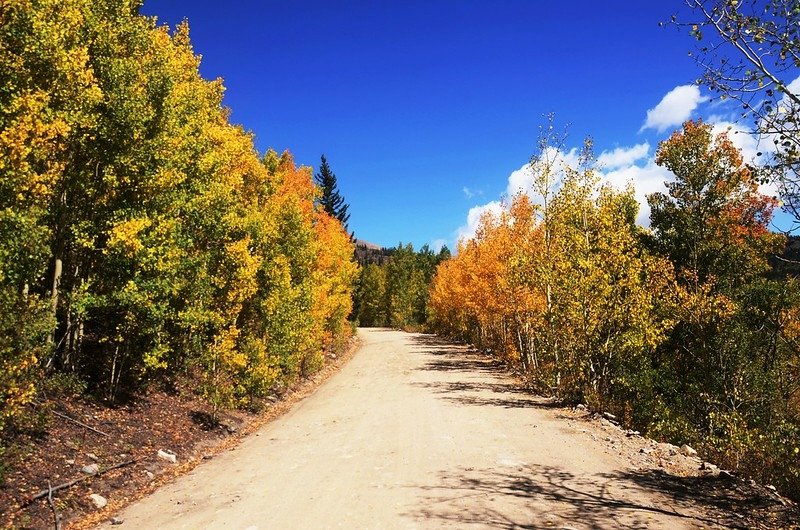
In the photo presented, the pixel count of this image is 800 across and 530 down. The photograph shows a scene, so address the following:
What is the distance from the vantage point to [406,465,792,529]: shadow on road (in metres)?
7.39

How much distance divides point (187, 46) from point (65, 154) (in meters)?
7.68

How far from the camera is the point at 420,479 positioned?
9.70 meters

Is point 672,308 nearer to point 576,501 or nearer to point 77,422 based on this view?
point 576,501

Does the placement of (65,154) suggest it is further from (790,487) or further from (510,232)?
(510,232)

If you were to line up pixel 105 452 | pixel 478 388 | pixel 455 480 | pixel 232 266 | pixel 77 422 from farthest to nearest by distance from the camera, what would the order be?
pixel 478 388 < pixel 232 266 < pixel 77 422 < pixel 105 452 < pixel 455 480

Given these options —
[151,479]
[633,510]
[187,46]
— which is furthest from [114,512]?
[187,46]

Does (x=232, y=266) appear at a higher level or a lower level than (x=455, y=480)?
higher

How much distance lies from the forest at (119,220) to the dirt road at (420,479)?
10.4ft

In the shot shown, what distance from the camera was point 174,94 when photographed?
13852 millimetres

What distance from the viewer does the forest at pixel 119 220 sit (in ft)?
28.6

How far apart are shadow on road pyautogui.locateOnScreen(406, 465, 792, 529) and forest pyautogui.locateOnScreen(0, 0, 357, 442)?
7.31 m

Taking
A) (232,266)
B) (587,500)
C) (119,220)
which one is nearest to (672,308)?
(587,500)

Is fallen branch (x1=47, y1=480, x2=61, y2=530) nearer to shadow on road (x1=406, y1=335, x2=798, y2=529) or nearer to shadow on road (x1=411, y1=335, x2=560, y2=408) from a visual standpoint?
shadow on road (x1=406, y1=335, x2=798, y2=529)

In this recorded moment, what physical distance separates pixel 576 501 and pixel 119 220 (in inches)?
443
